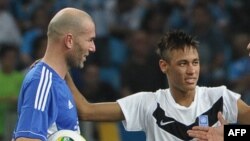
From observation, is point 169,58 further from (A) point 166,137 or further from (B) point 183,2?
(B) point 183,2

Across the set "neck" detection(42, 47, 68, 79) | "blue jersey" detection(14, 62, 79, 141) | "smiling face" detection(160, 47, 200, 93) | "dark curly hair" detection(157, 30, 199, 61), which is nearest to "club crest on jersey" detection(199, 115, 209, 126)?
"smiling face" detection(160, 47, 200, 93)

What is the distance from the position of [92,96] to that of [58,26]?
6.01m

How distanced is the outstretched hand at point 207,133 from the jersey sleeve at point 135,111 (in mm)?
450

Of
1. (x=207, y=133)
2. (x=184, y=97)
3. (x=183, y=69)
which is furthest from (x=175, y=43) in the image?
(x=207, y=133)

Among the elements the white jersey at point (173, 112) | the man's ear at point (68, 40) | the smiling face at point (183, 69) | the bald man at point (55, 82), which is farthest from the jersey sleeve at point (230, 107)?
the man's ear at point (68, 40)

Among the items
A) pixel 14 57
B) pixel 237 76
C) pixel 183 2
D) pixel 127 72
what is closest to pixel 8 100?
pixel 14 57

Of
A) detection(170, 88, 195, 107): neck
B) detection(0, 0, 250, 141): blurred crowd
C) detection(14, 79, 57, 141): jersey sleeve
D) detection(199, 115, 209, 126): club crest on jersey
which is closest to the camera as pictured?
detection(14, 79, 57, 141): jersey sleeve

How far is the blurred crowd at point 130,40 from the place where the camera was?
1265 cm

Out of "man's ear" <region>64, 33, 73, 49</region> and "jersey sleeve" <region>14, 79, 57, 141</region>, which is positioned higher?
"man's ear" <region>64, 33, 73, 49</region>

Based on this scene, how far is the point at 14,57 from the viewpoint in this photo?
490 inches

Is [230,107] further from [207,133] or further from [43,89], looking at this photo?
[43,89]

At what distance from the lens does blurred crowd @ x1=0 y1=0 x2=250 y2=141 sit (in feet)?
41.5

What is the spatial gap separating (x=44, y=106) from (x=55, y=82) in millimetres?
264

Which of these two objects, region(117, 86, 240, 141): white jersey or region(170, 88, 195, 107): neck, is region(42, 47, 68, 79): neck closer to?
region(117, 86, 240, 141): white jersey
